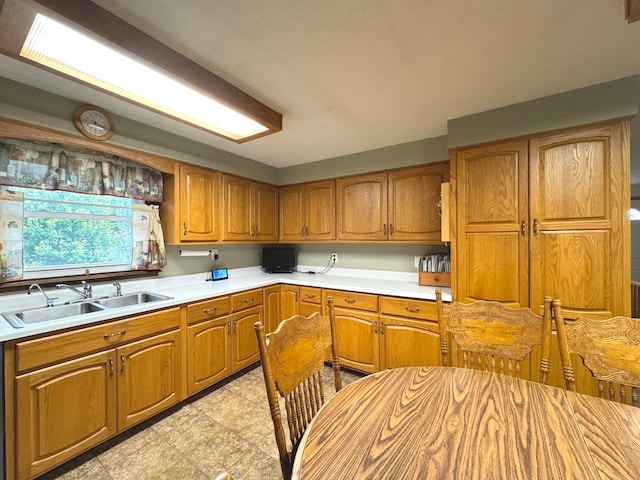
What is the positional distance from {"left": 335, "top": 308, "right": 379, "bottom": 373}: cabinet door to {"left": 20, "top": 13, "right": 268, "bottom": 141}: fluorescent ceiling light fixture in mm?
1830

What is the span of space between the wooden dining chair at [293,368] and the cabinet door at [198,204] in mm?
1812

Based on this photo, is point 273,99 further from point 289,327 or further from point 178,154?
point 289,327

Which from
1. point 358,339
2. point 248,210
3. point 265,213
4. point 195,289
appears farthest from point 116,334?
point 265,213

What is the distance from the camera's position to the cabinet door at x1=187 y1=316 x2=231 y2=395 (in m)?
2.11

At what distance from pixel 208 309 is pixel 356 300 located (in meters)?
1.30

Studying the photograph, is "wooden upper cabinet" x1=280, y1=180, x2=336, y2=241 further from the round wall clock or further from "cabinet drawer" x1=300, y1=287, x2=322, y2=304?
the round wall clock

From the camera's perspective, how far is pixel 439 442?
2.34 ft

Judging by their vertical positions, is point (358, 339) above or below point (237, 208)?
below

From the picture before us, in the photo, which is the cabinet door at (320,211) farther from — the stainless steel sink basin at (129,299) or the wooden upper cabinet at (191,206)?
the stainless steel sink basin at (129,299)

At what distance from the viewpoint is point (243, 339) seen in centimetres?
254

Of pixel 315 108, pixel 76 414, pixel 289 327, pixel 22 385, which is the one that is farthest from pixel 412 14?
pixel 76 414

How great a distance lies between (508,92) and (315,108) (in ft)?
4.17

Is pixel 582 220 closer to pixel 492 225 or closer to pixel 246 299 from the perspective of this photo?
pixel 492 225

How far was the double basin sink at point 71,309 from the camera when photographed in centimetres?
162
